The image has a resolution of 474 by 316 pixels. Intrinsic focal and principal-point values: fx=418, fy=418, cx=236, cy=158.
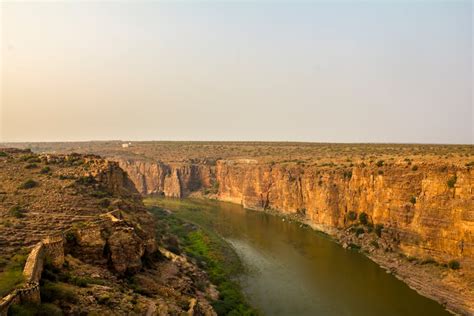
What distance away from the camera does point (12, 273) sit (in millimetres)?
13586

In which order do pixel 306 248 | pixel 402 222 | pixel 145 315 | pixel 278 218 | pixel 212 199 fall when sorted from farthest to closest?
1. pixel 212 199
2. pixel 278 218
3. pixel 306 248
4. pixel 402 222
5. pixel 145 315

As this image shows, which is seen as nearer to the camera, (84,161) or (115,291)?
(115,291)

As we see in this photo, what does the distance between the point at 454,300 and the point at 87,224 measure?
23.5m

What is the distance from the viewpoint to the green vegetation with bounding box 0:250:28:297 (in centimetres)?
1205

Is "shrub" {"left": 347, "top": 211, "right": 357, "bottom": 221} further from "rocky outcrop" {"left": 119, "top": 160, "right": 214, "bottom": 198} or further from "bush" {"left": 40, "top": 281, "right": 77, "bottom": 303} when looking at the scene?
"rocky outcrop" {"left": 119, "top": 160, "right": 214, "bottom": 198}

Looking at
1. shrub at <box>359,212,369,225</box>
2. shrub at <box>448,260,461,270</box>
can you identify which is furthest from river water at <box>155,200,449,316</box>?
shrub at <box>359,212,369,225</box>

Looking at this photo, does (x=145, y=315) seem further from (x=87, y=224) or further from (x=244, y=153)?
(x=244, y=153)

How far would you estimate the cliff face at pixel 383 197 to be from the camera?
104 feet

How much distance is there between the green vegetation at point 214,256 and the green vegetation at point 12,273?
1178 cm

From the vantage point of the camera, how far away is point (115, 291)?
15.7 meters

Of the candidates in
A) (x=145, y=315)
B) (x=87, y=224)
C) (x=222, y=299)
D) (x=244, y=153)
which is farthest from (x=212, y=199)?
(x=145, y=315)

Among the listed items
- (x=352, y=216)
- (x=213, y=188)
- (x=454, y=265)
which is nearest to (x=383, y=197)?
(x=352, y=216)

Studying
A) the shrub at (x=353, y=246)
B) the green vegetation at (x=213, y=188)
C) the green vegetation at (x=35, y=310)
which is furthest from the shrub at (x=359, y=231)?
the green vegetation at (x=213, y=188)

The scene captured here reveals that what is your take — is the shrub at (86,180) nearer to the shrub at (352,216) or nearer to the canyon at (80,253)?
the canyon at (80,253)
